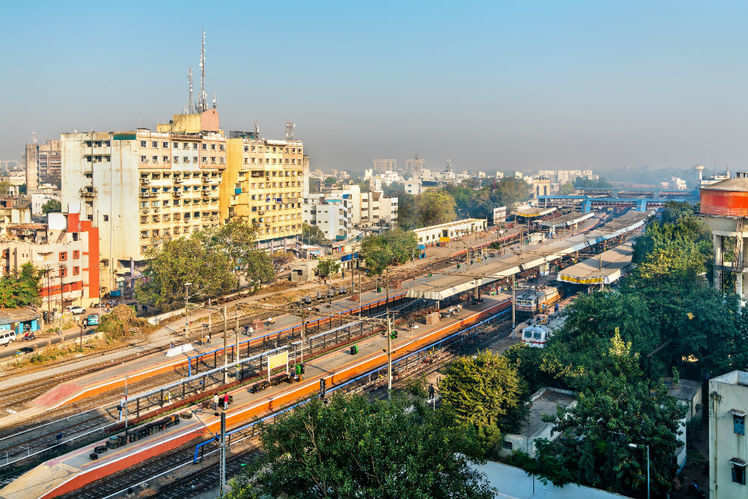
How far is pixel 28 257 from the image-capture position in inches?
1478

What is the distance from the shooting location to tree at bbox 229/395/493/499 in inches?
483

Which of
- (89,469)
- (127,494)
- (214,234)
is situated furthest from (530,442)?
(214,234)

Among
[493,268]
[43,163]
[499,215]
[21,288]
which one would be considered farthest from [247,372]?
[43,163]

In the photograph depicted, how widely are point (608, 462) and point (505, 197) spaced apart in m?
92.7

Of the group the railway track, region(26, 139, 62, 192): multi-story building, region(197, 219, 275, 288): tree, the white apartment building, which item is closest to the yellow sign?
the railway track

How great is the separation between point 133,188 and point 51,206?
26642 mm

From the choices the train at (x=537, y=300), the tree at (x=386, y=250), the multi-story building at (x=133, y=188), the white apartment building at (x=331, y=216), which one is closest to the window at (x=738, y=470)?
the train at (x=537, y=300)

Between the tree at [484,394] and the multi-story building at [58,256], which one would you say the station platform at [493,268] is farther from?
the multi-story building at [58,256]

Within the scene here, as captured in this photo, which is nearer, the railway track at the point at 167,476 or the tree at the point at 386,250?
the railway track at the point at 167,476

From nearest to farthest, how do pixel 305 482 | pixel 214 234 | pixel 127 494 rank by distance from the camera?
1. pixel 305 482
2. pixel 127 494
3. pixel 214 234

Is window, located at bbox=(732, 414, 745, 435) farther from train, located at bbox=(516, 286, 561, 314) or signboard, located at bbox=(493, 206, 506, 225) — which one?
signboard, located at bbox=(493, 206, 506, 225)

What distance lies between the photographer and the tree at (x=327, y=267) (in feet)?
160

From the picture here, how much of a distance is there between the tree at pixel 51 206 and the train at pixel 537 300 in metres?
46.7

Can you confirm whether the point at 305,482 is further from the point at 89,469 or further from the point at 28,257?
the point at 28,257
